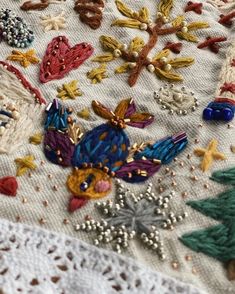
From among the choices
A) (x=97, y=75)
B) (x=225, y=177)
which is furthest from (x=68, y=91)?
(x=225, y=177)

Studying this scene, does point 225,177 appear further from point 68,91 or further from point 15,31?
point 15,31

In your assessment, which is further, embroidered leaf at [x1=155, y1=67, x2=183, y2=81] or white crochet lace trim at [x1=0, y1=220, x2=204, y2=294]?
embroidered leaf at [x1=155, y1=67, x2=183, y2=81]

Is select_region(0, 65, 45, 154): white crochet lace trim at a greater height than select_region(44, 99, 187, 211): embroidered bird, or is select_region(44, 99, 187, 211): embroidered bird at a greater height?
select_region(44, 99, 187, 211): embroidered bird

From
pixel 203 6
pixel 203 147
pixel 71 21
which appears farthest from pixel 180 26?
pixel 203 147

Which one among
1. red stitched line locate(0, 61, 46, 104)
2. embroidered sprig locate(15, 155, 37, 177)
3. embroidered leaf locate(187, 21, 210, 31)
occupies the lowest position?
embroidered sprig locate(15, 155, 37, 177)

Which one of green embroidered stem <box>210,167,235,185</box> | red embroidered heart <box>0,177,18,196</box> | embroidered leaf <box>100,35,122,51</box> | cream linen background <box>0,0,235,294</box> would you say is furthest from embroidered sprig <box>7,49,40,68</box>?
green embroidered stem <box>210,167,235,185</box>

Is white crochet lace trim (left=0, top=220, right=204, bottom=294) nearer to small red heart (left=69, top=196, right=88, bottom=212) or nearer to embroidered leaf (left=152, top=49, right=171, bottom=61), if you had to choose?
small red heart (left=69, top=196, right=88, bottom=212)

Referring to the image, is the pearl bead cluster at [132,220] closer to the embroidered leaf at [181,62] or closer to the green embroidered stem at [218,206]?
the green embroidered stem at [218,206]

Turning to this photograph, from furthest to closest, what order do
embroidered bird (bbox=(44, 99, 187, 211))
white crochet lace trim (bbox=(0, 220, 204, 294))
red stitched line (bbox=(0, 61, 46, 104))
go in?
red stitched line (bbox=(0, 61, 46, 104)) → embroidered bird (bbox=(44, 99, 187, 211)) → white crochet lace trim (bbox=(0, 220, 204, 294))

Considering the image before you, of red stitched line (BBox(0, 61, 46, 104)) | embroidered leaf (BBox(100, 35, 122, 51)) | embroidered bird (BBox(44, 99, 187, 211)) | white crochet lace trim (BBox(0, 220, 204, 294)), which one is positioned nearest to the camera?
white crochet lace trim (BBox(0, 220, 204, 294))
